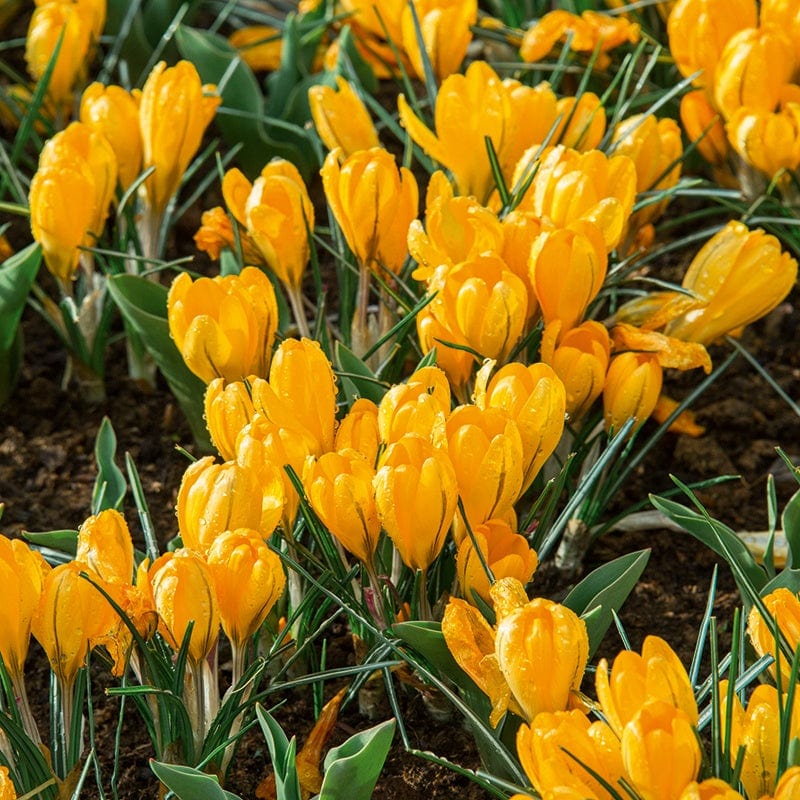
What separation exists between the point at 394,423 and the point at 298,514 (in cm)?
25

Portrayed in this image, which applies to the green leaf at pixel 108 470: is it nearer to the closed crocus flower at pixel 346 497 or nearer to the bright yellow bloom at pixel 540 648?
the closed crocus flower at pixel 346 497

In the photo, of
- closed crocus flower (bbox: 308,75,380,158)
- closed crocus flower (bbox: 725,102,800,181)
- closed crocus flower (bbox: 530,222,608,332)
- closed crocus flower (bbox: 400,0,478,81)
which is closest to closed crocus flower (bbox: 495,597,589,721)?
closed crocus flower (bbox: 530,222,608,332)

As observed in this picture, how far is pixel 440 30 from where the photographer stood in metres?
1.99

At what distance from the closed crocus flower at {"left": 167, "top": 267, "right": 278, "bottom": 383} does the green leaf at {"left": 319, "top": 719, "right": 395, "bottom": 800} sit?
47 centimetres

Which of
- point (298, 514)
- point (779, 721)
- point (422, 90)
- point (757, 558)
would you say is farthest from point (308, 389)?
point (422, 90)

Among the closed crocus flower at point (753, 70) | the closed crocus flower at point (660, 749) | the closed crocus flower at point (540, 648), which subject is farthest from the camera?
the closed crocus flower at point (753, 70)

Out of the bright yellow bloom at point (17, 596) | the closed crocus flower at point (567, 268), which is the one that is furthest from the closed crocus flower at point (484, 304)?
the bright yellow bloom at point (17, 596)

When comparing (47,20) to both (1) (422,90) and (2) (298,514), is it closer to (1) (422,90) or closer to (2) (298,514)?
(1) (422,90)

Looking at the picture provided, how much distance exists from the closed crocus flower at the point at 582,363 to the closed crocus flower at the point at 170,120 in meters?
0.68

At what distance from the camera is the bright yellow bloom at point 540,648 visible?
40.4 inches

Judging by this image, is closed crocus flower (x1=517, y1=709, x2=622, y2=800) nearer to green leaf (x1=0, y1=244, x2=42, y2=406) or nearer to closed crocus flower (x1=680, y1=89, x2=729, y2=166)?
green leaf (x1=0, y1=244, x2=42, y2=406)

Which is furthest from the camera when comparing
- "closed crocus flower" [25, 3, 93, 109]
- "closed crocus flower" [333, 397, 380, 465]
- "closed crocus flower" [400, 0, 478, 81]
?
"closed crocus flower" [25, 3, 93, 109]

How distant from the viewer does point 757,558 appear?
1607 mm

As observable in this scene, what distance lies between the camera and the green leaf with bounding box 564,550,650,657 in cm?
120
